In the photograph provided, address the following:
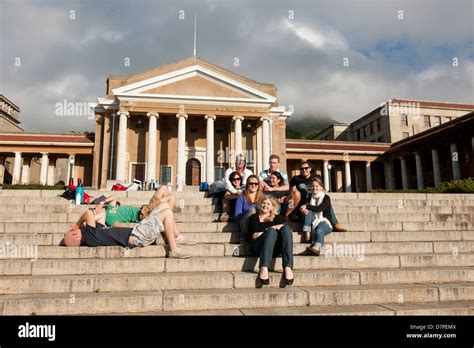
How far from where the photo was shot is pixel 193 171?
31938 millimetres

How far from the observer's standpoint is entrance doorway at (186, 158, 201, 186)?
1257 inches

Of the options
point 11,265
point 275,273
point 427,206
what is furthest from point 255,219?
point 427,206

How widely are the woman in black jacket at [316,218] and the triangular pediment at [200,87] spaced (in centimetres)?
2389

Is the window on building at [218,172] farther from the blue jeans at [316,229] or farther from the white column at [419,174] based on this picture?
the blue jeans at [316,229]

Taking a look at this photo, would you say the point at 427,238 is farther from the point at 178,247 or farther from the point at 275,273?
the point at 178,247

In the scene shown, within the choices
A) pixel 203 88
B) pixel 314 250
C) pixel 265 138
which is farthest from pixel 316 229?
pixel 203 88

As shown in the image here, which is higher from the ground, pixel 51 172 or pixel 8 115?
pixel 8 115

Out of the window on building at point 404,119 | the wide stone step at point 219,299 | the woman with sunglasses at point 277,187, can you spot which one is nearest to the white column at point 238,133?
the woman with sunglasses at point 277,187

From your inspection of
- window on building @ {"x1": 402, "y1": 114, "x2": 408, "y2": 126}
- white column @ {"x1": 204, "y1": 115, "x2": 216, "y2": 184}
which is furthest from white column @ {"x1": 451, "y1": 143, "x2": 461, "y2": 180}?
white column @ {"x1": 204, "y1": 115, "x2": 216, "y2": 184}

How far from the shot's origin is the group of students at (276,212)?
479 cm

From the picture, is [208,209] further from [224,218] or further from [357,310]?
[357,310]

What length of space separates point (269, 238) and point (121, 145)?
2542 cm

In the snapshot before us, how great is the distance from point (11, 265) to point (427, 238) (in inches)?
302
